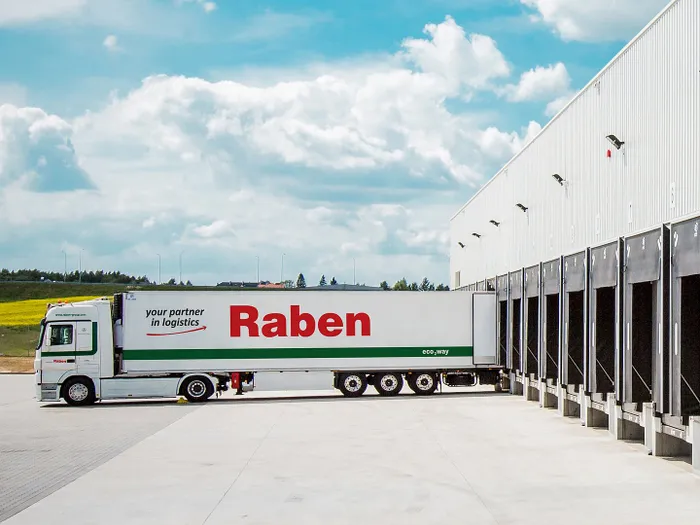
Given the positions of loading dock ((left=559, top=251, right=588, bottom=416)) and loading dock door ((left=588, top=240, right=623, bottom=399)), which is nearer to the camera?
loading dock door ((left=588, top=240, right=623, bottom=399))

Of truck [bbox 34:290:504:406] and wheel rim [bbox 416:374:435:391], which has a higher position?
truck [bbox 34:290:504:406]

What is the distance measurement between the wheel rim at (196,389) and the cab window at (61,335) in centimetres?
415

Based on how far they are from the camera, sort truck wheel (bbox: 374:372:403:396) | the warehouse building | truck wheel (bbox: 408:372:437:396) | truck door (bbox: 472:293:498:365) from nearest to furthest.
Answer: the warehouse building
truck wheel (bbox: 374:372:403:396)
truck wheel (bbox: 408:372:437:396)
truck door (bbox: 472:293:498:365)

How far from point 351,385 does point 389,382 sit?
1.38m

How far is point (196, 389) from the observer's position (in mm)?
31672

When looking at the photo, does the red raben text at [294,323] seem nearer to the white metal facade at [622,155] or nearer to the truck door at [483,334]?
the truck door at [483,334]

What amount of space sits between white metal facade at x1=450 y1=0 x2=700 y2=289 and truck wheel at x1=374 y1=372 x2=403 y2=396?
6.07 metres

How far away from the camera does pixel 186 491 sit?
14.5m

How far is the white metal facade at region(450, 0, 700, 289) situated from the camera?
1808 centimetres

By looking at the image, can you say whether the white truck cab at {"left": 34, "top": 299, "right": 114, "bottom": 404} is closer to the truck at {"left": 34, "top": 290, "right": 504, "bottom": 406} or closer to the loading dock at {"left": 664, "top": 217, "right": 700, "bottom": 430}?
the truck at {"left": 34, "top": 290, "right": 504, "bottom": 406}

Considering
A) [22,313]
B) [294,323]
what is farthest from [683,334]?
[22,313]

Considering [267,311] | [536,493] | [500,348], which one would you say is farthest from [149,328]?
[536,493]

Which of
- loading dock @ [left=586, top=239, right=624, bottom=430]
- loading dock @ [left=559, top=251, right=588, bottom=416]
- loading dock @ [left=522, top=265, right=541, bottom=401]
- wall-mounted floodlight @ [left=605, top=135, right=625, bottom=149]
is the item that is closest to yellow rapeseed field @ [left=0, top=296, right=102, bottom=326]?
loading dock @ [left=522, top=265, right=541, bottom=401]

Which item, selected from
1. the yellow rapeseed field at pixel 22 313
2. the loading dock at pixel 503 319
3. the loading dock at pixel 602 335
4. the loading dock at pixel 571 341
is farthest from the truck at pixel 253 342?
the yellow rapeseed field at pixel 22 313
